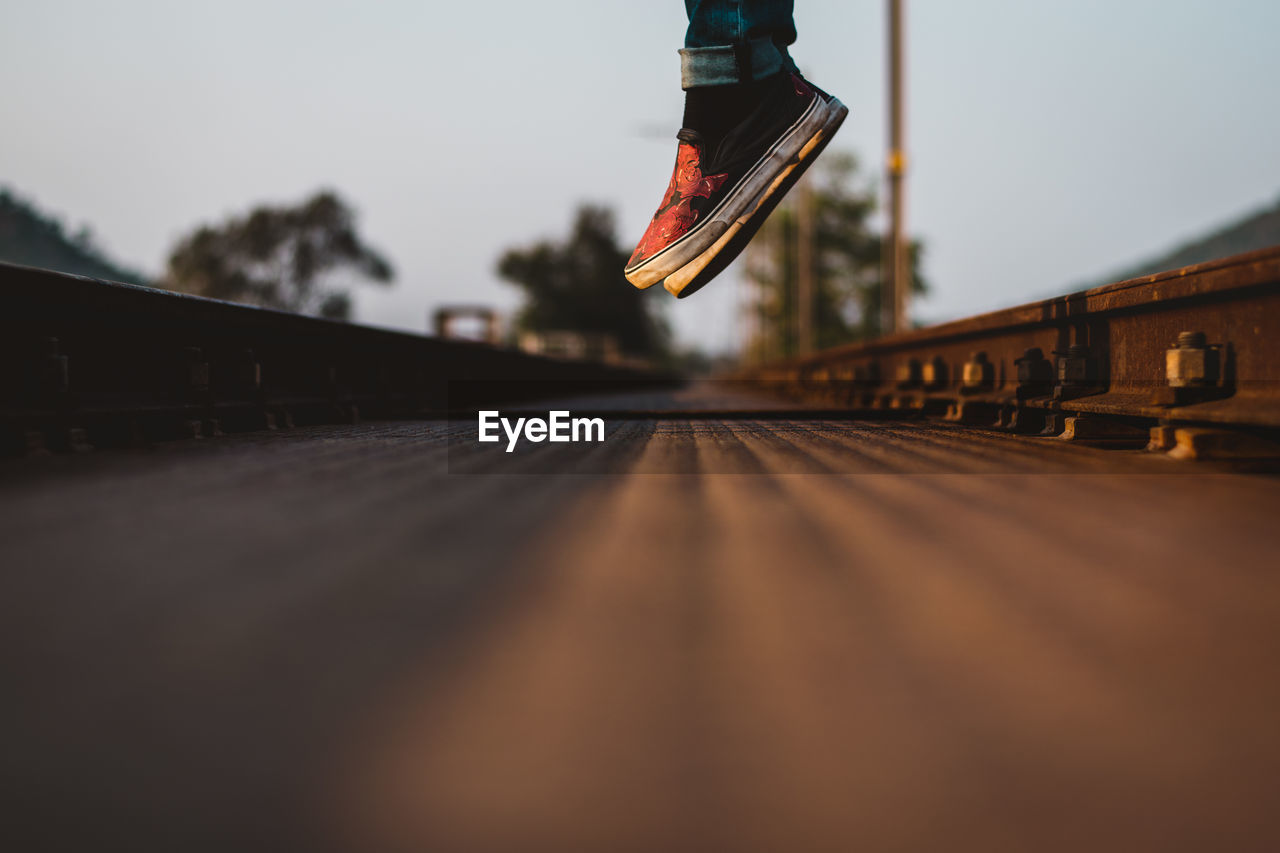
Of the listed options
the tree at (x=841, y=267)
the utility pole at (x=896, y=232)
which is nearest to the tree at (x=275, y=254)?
the tree at (x=841, y=267)

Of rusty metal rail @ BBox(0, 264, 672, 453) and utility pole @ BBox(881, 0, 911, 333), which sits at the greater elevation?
utility pole @ BBox(881, 0, 911, 333)

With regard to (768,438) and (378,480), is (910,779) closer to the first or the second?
(378,480)

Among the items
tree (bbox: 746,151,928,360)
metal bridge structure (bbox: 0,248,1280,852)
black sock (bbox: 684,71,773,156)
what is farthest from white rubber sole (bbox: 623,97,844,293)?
tree (bbox: 746,151,928,360)

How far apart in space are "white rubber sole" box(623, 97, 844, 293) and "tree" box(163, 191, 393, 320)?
58.3 metres

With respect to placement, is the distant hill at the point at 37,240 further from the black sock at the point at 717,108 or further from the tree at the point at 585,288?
the black sock at the point at 717,108

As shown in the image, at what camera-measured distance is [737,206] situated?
3.32 m

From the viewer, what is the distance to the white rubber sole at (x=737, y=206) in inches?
130

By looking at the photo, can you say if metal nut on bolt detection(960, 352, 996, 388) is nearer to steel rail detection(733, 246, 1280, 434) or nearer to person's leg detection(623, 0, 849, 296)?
steel rail detection(733, 246, 1280, 434)

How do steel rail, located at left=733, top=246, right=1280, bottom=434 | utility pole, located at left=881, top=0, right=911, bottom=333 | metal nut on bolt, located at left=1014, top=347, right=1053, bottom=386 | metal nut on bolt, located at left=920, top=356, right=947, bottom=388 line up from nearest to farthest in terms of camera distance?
steel rail, located at left=733, top=246, right=1280, bottom=434 → metal nut on bolt, located at left=1014, top=347, right=1053, bottom=386 → metal nut on bolt, located at left=920, top=356, right=947, bottom=388 → utility pole, located at left=881, top=0, right=911, bottom=333

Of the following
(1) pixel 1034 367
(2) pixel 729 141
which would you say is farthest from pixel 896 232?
(2) pixel 729 141

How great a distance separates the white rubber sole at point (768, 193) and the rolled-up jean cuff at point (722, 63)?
0.33m

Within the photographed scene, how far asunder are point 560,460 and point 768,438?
1.08m

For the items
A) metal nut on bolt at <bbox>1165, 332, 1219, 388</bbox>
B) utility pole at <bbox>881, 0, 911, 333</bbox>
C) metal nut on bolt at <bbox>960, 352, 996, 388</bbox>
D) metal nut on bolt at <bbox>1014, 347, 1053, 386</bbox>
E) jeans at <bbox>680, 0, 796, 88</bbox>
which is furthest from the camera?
utility pole at <bbox>881, 0, 911, 333</bbox>

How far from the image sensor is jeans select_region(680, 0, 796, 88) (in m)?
3.17
